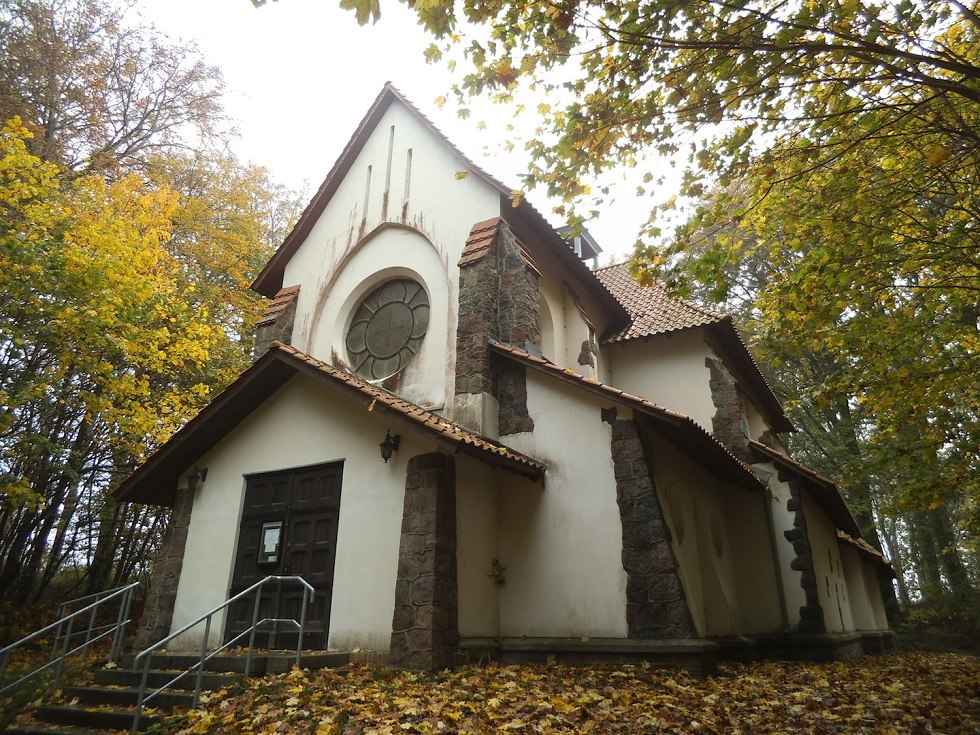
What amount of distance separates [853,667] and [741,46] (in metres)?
9.47

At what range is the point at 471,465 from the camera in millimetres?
8695

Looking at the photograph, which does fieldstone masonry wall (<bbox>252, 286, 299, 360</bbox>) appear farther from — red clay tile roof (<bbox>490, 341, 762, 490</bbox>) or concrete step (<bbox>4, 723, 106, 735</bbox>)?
concrete step (<bbox>4, 723, 106, 735</bbox>)

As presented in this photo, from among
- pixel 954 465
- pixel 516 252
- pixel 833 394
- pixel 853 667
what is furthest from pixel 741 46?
pixel 853 667

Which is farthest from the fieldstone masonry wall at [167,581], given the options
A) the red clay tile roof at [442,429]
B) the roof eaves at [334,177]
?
the roof eaves at [334,177]

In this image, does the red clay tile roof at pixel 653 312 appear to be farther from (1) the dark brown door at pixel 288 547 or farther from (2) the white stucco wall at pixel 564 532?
(1) the dark brown door at pixel 288 547

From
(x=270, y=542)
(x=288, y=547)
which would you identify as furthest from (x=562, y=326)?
(x=270, y=542)

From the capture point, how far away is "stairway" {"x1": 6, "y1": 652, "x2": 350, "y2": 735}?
19.1 ft

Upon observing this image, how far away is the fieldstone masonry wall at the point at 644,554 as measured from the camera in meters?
7.37

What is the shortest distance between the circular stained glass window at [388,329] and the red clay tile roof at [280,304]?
147 centimetres

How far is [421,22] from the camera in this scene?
505 cm

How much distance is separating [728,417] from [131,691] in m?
10.5

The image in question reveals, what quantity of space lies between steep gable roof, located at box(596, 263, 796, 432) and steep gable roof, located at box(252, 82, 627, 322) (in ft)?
2.31

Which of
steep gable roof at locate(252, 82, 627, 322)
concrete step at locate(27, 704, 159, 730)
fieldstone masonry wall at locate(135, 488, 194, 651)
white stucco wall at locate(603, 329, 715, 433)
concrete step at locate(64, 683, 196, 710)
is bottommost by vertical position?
concrete step at locate(27, 704, 159, 730)

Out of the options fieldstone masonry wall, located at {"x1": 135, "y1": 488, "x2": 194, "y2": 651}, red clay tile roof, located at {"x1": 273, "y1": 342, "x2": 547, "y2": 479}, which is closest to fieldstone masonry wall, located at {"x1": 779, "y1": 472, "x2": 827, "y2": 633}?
red clay tile roof, located at {"x1": 273, "y1": 342, "x2": 547, "y2": 479}
